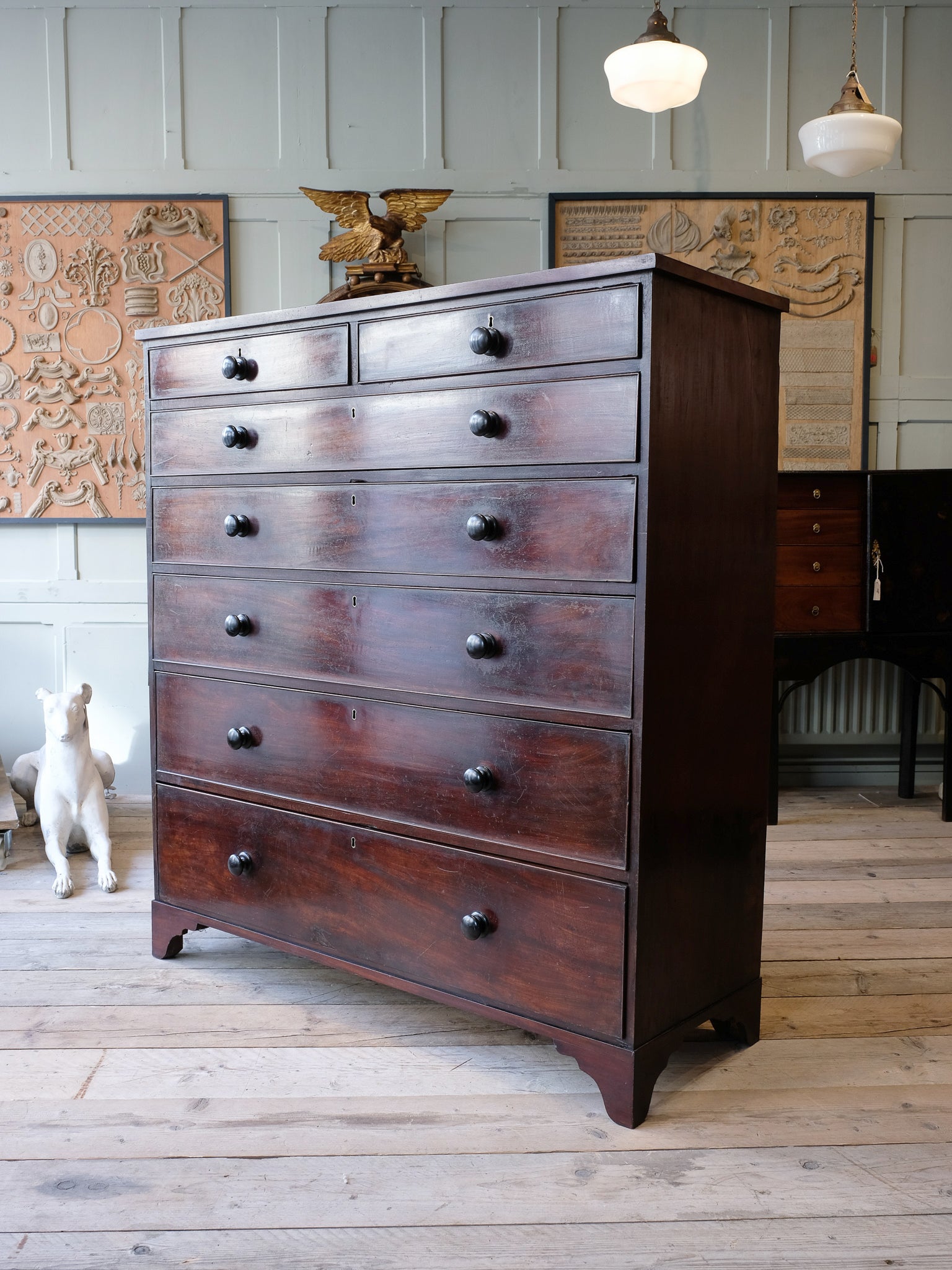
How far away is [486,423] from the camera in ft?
6.08

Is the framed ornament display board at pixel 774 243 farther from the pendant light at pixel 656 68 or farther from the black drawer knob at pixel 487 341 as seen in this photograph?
the black drawer knob at pixel 487 341

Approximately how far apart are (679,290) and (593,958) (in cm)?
114

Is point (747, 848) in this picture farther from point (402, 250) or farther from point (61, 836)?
point (402, 250)

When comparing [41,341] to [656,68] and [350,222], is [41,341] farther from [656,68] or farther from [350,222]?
[656,68]

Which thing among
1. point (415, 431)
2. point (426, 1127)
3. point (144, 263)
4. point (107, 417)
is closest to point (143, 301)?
point (144, 263)

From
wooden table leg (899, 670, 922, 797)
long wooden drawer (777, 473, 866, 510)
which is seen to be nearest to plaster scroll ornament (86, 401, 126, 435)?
long wooden drawer (777, 473, 866, 510)

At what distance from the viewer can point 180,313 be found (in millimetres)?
4074

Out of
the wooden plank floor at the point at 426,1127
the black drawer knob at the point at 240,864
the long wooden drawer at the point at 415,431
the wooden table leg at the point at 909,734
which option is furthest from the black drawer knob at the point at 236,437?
the wooden table leg at the point at 909,734

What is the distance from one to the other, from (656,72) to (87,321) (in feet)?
7.74

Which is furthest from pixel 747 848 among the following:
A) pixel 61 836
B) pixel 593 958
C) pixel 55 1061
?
pixel 61 836

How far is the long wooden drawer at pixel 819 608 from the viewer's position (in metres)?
3.62

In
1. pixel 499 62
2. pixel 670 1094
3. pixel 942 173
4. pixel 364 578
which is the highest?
pixel 499 62

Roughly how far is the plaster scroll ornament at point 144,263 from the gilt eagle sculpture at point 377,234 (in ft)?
2.05

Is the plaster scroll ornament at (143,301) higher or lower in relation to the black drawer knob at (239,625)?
higher
